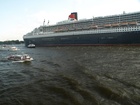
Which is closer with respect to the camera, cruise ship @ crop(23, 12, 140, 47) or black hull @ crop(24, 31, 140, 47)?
black hull @ crop(24, 31, 140, 47)

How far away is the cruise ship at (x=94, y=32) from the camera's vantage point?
60.1m

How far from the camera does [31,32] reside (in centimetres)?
10525

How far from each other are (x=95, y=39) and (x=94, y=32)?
280 centimetres

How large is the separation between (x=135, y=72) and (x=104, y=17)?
56.5m

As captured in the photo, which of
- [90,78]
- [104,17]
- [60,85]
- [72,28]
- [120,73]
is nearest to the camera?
[60,85]

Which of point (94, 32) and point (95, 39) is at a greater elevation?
point (94, 32)

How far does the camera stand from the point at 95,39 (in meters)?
67.5

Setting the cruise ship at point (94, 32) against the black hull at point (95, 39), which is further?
the cruise ship at point (94, 32)

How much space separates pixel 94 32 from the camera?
69.0 m

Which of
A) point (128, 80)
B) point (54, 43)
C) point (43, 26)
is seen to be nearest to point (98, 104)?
point (128, 80)

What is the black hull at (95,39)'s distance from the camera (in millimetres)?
58594

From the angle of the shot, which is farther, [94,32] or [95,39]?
[94,32]

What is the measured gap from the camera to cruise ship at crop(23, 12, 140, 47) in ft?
197

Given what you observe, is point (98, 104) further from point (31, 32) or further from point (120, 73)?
point (31, 32)
